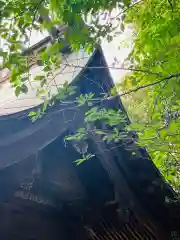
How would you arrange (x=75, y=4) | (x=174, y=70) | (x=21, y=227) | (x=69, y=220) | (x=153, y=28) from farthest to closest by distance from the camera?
(x=69, y=220), (x=21, y=227), (x=153, y=28), (x=174, y=70), (x=75, y=4)

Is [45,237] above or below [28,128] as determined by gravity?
below

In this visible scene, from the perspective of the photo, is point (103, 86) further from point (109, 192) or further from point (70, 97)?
point (109, 192)

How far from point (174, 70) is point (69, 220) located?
125cm

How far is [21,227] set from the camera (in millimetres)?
1979

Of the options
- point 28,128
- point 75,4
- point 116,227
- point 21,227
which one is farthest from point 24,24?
point 116,227

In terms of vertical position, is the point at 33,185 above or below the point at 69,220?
above

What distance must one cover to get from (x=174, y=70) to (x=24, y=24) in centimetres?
86

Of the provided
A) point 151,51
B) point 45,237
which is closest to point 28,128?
point 45,237

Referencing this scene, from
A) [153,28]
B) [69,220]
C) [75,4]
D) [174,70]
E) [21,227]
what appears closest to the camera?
[75,4]

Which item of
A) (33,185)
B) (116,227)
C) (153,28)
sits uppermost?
(153,28)

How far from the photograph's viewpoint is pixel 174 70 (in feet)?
5.62

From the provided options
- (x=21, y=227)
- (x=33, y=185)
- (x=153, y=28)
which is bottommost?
(x=21, y=227)

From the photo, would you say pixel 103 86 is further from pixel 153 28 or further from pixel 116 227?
pixel 116 227

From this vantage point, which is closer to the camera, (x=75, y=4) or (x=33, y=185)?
(x=75, y=4)
